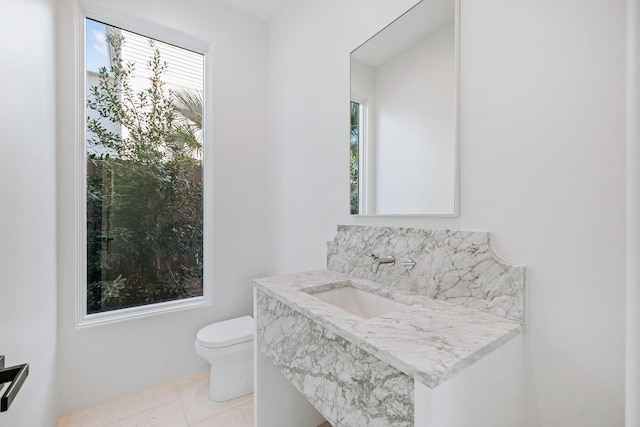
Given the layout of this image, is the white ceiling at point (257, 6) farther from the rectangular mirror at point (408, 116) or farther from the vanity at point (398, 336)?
the vanity at point (398, 336)

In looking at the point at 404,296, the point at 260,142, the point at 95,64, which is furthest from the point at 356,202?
the point at 95,64

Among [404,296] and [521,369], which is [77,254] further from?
[521,369]

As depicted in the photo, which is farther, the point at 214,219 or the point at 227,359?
the point at 214,219

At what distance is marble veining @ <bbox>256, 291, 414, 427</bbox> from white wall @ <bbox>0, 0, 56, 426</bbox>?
3.07 ft

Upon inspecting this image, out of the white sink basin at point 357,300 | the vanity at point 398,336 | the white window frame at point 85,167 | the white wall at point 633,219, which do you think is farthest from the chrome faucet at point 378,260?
the white window frame at point 85,167

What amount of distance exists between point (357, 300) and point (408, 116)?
96cm

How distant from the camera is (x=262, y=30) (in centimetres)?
247

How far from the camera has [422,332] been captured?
85 cm

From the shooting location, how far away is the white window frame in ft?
5.83

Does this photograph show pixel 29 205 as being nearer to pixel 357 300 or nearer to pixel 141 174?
pixel 141 174

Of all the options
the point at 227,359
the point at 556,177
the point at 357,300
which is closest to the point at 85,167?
the point at 227,359

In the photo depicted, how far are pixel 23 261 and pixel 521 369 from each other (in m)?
1.93

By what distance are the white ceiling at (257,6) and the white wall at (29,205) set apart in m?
1.20

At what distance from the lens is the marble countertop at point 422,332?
69 centimetres
